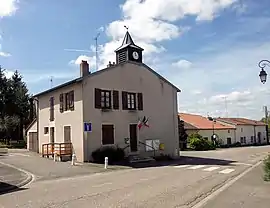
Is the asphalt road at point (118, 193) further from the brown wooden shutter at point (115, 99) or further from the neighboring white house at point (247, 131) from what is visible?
the neighboring white house at point (247, 131)

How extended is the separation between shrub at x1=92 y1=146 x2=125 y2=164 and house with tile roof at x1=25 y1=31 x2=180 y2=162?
0.44m

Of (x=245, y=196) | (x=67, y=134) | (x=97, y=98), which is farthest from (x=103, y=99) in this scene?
(x=245, y=196)

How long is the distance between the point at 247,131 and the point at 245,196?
183ft

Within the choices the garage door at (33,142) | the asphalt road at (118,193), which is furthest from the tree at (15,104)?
the asphalt road at (118,193)

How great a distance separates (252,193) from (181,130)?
34229 millimetres

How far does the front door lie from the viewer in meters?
27.5

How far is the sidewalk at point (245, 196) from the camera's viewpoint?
9922 millimetres

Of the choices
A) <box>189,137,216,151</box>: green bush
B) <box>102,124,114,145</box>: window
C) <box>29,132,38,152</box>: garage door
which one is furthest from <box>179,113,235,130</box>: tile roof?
<box>102,124,114,145</box>: window

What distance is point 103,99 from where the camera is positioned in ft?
85.3

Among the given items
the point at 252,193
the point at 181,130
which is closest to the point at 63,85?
the point at 252,193

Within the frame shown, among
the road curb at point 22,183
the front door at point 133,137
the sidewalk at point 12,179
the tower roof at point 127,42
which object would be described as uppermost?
the tower roof at point 127,42

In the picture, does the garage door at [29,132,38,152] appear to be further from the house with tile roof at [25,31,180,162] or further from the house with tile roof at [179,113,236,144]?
the house with tile roof at [179,113,236,144]

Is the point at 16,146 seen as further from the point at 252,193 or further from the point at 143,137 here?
the point at 252,193

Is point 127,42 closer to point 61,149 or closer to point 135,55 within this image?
point 135,55
